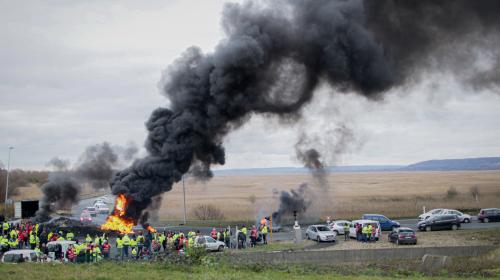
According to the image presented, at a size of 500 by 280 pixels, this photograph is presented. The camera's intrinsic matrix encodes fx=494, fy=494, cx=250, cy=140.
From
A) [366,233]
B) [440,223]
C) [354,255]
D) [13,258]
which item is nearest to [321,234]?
[366,233]

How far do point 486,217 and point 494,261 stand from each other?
22.7 meters

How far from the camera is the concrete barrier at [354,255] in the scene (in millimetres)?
23766

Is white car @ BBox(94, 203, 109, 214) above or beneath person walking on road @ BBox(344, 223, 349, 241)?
above

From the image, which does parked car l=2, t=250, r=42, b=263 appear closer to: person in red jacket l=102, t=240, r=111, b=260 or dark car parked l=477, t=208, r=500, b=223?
person in red jacket l=102, t=240, r=111, b=260

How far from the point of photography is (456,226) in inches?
1545

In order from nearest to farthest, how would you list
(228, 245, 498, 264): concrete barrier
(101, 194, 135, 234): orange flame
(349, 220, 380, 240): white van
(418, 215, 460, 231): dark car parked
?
(228, 245, 498, 264): concrete barrier
(349, 220, 380, 240): white van
(418, 215, 460, 231): dark car parked
(101, 194, 135, 234): orange flame

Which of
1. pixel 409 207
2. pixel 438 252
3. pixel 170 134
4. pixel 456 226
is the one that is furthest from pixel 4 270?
pixel 409 207

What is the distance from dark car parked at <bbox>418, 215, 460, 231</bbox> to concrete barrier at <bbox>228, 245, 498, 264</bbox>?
12.9 metres

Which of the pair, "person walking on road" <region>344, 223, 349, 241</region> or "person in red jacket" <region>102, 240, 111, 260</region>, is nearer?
"person in red jacket" <region>102, 240, 111, 260</region>

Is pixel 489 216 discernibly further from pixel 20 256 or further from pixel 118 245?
pixel 20 256

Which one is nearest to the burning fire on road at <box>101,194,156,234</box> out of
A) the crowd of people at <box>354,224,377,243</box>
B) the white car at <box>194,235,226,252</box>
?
the white car at <box>194,235,226,252</box>

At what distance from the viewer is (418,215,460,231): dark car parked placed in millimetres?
38812

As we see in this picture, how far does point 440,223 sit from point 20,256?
3009cm

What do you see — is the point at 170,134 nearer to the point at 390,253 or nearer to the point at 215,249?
the point at 215,249
